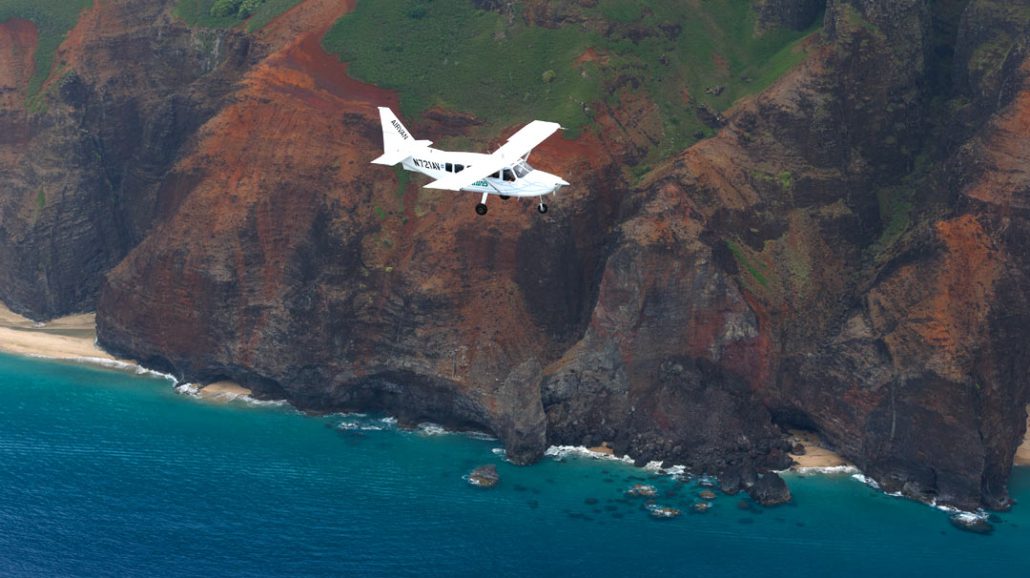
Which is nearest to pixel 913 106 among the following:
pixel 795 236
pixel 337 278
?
pixel 795 236

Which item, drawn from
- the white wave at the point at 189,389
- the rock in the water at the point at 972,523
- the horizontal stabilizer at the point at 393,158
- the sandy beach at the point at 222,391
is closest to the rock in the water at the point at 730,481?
the rock in the water at the point at 972,523

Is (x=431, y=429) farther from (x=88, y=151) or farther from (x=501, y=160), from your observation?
(x=88, y=151)

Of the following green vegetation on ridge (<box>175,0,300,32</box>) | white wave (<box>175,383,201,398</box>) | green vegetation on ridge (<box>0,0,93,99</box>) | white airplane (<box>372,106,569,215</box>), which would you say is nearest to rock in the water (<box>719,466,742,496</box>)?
white airplane (<box>372,106,569,215</box>)

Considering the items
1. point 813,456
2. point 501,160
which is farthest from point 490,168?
point 813,456

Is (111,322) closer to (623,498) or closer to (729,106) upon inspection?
(623,498)

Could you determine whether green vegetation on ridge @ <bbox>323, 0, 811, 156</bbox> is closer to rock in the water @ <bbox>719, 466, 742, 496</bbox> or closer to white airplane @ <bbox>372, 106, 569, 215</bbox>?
white airplane @ <bbox>372, 106, 569, 215</bbox>

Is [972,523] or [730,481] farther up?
[730,481]

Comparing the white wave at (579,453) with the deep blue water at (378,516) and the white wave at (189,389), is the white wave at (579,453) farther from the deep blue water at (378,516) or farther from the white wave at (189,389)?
the white wave at (189,389)
